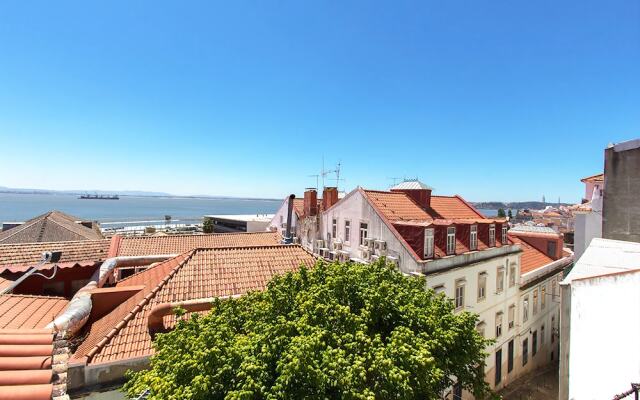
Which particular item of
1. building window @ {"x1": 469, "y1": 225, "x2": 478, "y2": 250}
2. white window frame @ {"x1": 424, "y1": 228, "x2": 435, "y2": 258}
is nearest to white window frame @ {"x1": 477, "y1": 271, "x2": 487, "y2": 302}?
building window @ {"x1": 469, "y1": 225, "x2": 478, "y2": 250}

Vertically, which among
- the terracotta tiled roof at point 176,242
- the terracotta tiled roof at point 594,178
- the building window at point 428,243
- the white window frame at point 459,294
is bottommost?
the white window frame at point 459,294

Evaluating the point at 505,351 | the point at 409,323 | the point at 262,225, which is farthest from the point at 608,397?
the point at 262,225

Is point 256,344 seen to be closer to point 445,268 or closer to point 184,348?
point 184,348

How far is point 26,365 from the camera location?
4.37 meters

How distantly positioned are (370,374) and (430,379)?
1.41 m

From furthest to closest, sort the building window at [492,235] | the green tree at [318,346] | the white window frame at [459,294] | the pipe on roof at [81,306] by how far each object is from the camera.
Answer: the building window at [492,235]
the white window frame at [459,294]
the pipe on roof at [81,306]
the green tree at [318,346]

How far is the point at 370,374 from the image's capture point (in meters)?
7.05

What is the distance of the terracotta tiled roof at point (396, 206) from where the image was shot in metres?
17.9

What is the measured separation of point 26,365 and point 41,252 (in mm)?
17091

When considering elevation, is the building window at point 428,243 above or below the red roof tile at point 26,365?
above

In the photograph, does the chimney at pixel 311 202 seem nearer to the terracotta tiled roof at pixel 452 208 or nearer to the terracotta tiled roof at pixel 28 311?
the terracotta tiled roof at pixel 452 208

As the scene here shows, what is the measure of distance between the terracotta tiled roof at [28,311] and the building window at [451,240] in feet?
56.7

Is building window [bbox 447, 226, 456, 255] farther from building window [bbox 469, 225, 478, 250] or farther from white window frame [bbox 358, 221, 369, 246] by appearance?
white window frame [bbox 358, 221, 369, 246]

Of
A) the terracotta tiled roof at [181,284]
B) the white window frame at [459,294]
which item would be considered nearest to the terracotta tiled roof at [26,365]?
the terracotta tiled roof at [181,284]
